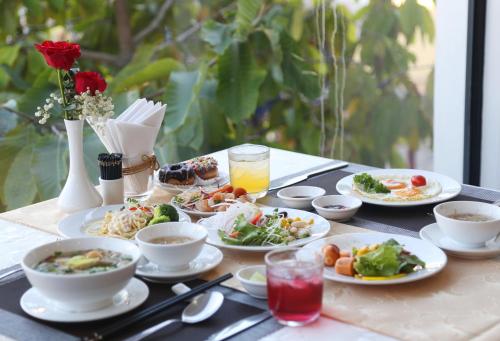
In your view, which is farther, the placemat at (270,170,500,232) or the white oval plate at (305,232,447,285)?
the placemat at (270,170,500,232)

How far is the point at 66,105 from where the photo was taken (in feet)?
6.01

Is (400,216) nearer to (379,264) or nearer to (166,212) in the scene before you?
(379,264)

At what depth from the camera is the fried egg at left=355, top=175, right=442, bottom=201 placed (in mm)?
1884

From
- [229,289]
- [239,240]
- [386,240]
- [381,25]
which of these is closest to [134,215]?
[239,240]

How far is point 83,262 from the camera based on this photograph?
1306 mm

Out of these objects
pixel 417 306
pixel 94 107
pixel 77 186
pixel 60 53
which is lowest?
pixel 417 306

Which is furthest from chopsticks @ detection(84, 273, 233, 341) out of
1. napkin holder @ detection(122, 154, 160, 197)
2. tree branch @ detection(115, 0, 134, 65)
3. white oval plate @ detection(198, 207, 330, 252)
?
tree branch @ detection(115, 0, 134, 65)

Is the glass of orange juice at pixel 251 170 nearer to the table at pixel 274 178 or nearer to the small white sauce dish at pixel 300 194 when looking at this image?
the small white sauce dish at pixel 300 194

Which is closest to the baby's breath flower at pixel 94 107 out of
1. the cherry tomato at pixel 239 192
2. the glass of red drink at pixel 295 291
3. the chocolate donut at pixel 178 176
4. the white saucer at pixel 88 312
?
the chocolate donut at pixel 178 176

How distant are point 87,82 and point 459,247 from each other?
87 centimetres

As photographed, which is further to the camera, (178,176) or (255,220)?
(178,176)

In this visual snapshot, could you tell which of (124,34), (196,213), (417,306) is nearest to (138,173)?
(196,213)

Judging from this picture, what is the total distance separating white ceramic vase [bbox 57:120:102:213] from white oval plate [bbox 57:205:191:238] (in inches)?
3.3

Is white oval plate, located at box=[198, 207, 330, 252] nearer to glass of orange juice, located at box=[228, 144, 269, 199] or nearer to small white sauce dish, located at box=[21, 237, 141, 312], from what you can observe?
glass of orange juice, located at box=[228, 144, 269, 199]
